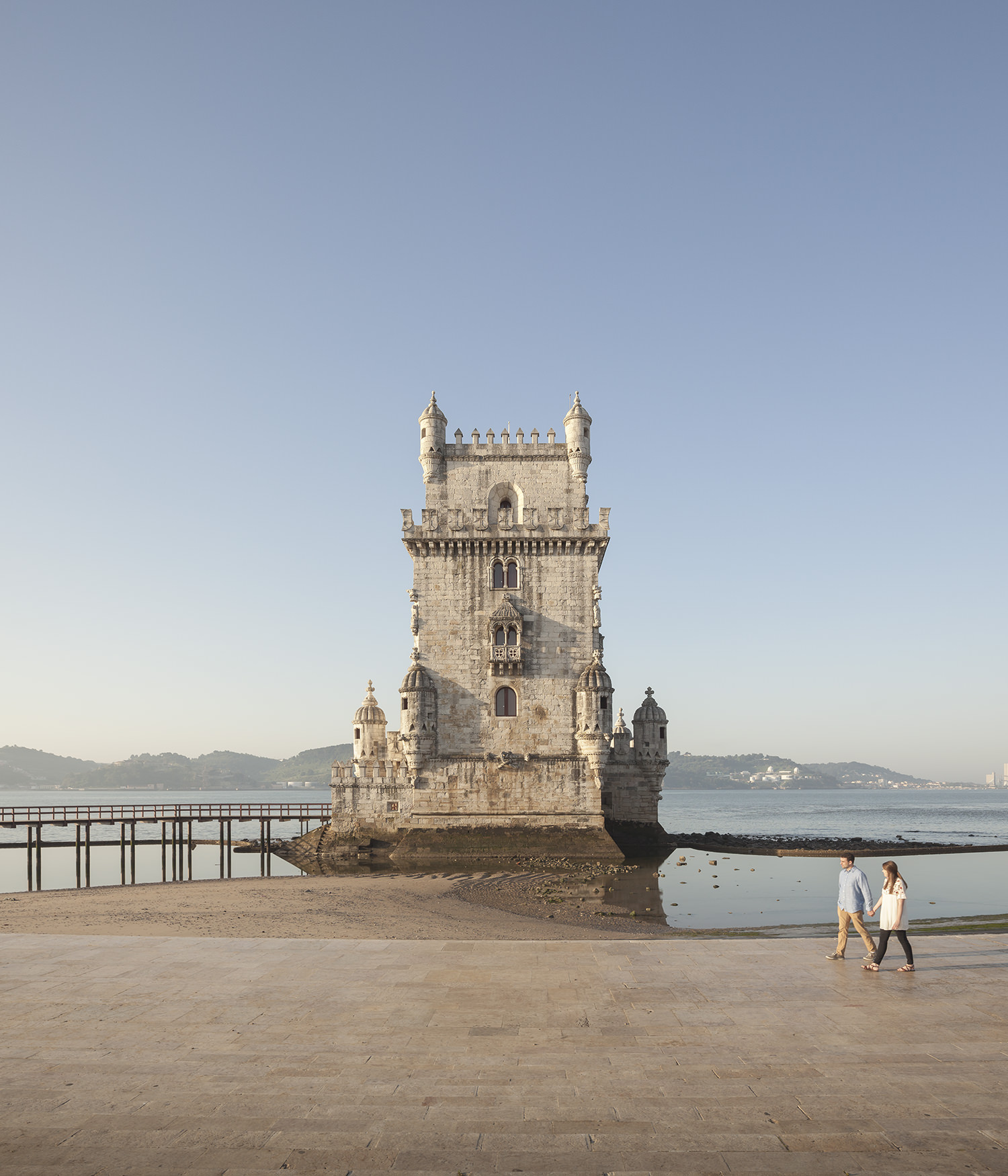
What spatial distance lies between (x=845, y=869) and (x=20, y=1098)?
11.9 metres

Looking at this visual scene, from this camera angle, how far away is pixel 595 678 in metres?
38.5

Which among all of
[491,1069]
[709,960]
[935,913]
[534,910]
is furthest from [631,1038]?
[935,913]

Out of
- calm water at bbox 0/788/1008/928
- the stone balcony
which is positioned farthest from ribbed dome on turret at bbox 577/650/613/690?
calm water at bbox 0/788/1008/928

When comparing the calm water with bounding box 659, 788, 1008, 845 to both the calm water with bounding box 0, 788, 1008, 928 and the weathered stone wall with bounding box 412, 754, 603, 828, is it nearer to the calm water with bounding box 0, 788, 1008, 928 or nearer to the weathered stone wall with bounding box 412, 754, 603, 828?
the calm water with bounding box 0, 788, 1008, 928

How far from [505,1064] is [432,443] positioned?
3548 centimetres

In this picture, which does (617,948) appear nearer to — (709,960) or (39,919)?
(709,960)

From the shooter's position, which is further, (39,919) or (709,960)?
(39,919)

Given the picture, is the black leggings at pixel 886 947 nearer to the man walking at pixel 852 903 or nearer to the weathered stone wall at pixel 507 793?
the man walking at pixel 852 903

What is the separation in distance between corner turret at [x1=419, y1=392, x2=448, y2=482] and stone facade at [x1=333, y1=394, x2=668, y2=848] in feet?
0.27

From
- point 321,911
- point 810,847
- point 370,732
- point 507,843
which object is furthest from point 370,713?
point 810,847

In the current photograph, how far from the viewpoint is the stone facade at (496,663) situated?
3838 centimetres

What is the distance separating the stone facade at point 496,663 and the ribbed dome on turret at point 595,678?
10 cm

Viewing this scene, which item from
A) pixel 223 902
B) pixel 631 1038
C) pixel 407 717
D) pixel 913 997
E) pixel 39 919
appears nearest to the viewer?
pixel 631 1038

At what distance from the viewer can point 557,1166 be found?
6324mm
